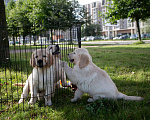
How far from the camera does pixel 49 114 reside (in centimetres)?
315

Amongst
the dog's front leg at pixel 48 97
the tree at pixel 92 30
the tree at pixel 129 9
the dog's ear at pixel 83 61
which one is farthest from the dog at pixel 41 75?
the tree at pixel 92 30

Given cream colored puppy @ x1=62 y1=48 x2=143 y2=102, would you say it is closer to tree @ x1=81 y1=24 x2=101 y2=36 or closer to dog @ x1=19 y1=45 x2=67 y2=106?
dog @ x1=19 y1=45 x2=67 y2=106

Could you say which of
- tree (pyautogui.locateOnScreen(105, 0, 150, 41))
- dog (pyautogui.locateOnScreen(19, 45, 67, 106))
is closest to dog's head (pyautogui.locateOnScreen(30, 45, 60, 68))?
dog (pyautogui.locateOnScreen(19, 45, 67, 106))

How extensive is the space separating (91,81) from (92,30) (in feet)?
212

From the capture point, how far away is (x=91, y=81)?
354 centimetres

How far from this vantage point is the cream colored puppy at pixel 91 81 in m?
3.45

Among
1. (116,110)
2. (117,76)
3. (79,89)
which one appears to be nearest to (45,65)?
(79,89)

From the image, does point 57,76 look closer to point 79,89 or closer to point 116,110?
point 79,89

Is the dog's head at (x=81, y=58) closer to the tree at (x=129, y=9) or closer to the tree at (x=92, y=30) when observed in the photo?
the tree at (x=129, y=9)

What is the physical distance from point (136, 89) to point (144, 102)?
985 millimetres

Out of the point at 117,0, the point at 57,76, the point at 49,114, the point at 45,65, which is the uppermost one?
the point at 117,0

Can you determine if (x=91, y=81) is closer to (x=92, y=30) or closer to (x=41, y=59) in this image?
(x=41, y=59)

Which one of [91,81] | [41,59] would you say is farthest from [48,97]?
[91,81]

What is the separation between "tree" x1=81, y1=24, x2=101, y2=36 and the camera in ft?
216
